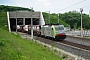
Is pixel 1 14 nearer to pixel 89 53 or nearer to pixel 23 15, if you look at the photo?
pixel 23 15

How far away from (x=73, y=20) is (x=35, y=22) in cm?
2404

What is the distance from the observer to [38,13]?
234 ft

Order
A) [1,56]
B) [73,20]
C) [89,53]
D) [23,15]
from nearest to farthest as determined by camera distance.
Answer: [1,56] < [89,53] < [23,15] < [73,20]

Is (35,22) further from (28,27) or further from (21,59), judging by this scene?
(21,59)

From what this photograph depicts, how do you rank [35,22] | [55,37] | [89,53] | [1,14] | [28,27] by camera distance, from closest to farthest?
[89,53], [55,37], [28,27], [35,22], [1,14]

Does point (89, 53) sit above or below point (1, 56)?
below

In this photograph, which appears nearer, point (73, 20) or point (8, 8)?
point (73, 20)

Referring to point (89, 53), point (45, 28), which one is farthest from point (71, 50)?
point (45, 28)

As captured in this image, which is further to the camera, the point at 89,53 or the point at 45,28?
the point at 45,28

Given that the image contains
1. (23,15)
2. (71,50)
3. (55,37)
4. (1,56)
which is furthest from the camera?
(23,15)

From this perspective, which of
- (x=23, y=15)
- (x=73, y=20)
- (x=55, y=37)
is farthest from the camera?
(x=73, y=20)

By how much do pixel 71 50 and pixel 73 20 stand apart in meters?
73.2

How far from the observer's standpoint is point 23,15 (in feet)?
230

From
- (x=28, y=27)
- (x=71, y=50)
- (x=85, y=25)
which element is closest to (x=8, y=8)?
(x=85, y=25)
